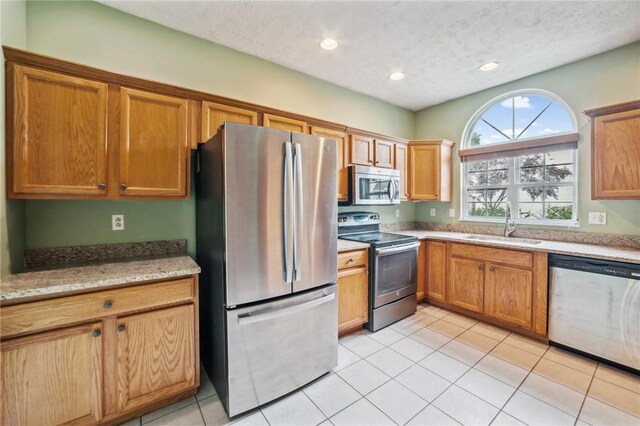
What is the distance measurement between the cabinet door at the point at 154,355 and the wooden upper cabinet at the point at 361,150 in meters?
2.31

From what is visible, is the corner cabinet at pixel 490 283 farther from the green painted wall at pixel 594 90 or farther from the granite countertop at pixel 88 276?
the granite countertop at pixel 88 276

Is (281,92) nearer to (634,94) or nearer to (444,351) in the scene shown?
(444,351)

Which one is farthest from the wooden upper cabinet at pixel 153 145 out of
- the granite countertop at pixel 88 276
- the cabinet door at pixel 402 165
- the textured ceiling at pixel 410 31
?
the cabinet door at pixel 402 165

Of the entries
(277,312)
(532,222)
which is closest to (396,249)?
(277,312)

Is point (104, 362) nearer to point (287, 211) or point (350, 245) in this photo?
point (287, 211)

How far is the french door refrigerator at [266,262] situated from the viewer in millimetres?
1673

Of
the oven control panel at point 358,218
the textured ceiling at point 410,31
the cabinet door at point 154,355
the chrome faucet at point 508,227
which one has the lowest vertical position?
the cabinet door at point 154,355

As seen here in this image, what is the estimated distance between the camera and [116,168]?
6.00 ft

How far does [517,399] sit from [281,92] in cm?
335

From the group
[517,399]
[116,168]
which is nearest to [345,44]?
[116,168]

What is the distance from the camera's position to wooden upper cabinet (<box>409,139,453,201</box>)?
3732mm

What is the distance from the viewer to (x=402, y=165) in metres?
3.74

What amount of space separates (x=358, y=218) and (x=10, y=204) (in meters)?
2.96

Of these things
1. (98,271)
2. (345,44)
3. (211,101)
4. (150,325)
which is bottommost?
(150,325)
